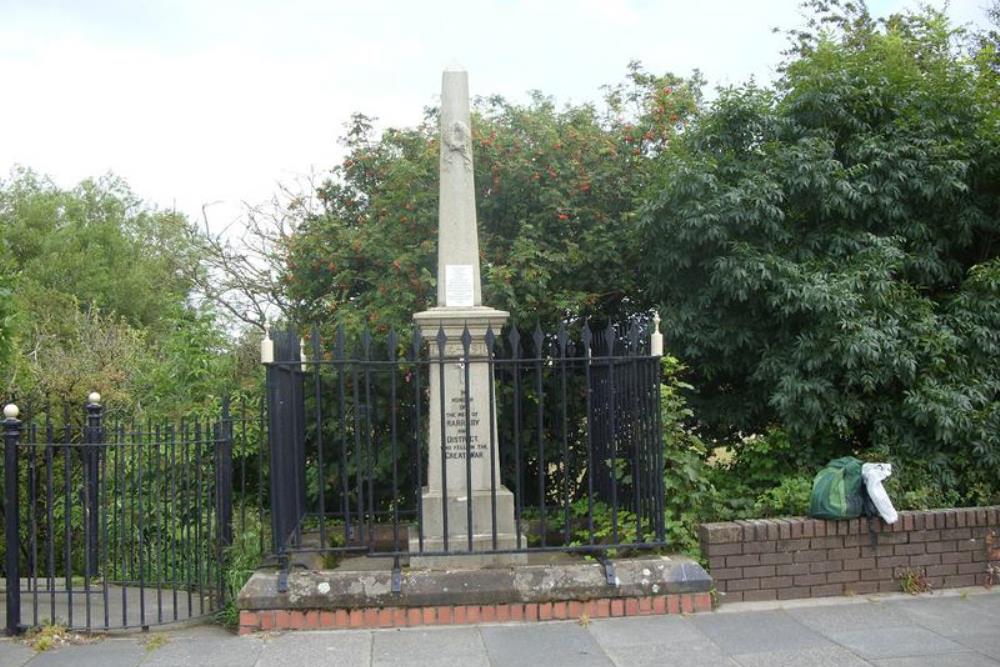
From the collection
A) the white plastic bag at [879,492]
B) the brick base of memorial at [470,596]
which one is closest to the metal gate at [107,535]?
the brick base of memorial at [470,596]

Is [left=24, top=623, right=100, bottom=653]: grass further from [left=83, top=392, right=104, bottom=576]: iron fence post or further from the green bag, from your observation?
the green bag

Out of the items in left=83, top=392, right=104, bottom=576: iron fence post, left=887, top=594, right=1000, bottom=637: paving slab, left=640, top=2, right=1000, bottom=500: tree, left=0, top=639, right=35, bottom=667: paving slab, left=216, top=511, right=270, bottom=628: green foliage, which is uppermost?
left=640, top=2, right=1000, bottom=500: tree

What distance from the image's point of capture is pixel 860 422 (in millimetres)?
7316

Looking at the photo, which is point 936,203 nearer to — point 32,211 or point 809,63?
point 809,63

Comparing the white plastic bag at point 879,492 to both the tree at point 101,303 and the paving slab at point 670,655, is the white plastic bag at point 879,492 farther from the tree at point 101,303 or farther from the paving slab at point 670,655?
the tree at point 101,303

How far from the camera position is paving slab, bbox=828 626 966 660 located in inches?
178

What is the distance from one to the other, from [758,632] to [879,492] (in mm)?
1445

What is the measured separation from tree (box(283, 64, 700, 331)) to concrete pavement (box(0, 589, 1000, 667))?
149 inches

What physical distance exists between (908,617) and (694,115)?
6174 mm

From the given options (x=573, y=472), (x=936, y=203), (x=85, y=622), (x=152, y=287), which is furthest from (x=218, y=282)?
(x=936, y=203)

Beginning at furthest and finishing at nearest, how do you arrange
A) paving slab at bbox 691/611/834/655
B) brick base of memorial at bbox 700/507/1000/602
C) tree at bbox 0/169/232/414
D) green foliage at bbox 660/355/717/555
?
tree at bbox 0/169/232/414 → green foliage at bbox 660/355/717/555 → brick base of memorial at bbox 700/507/1000/602 → paving slab at bbox 691/611/834/655

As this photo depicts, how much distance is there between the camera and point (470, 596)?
17.0 feet

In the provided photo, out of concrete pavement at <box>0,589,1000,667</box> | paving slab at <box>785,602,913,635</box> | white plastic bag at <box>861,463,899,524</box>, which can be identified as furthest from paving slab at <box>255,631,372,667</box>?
white plastic bag at <box>861,463,899,524</box>

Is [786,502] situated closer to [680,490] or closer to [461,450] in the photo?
[680,490]
